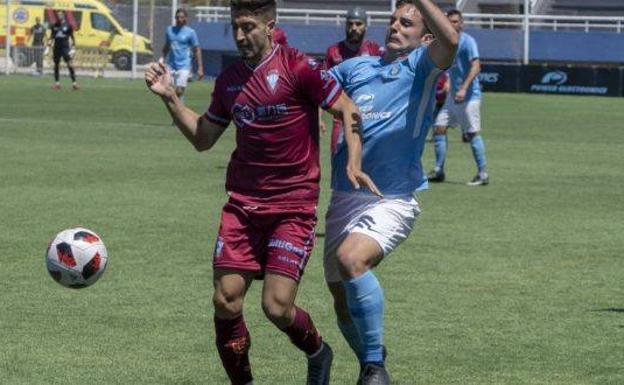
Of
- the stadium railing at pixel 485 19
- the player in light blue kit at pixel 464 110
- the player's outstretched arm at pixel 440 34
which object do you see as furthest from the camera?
the stadium railing at pixel 485 19

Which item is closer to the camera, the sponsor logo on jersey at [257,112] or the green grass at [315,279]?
the sponsor logo on jersey at [257,112]

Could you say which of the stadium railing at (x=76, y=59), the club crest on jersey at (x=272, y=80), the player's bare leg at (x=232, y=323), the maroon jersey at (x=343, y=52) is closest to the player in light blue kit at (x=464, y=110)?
the maroon jersey at (x=343, y=52)

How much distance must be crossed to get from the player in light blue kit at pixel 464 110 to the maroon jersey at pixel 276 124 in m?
11.8

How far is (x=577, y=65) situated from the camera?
47625 millimetres

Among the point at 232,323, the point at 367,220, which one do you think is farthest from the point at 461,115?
the point at 232,323

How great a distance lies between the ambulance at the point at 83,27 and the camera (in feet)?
185

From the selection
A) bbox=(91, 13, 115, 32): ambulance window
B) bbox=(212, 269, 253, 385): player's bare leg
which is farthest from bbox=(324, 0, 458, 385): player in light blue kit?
bbox=(91, 13, 115, 32): ambulance window

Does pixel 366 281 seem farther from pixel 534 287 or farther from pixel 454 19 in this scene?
pixel 454 19

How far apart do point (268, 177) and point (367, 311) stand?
867mm

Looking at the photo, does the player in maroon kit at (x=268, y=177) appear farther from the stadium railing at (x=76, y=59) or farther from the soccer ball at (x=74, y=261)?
the stadium railing at (x=76, y=59)

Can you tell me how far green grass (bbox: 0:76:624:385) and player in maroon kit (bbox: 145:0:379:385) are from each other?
30.4 inches

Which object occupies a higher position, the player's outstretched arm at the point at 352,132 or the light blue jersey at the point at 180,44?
the player's outstretched arm at the point at 352,132

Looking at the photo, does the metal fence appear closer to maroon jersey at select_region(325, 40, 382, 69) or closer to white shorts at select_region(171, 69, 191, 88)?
white shorts at select_region(171, 69, 191, 88)

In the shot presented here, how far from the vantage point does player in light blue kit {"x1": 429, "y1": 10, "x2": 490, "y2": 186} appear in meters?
19.4
